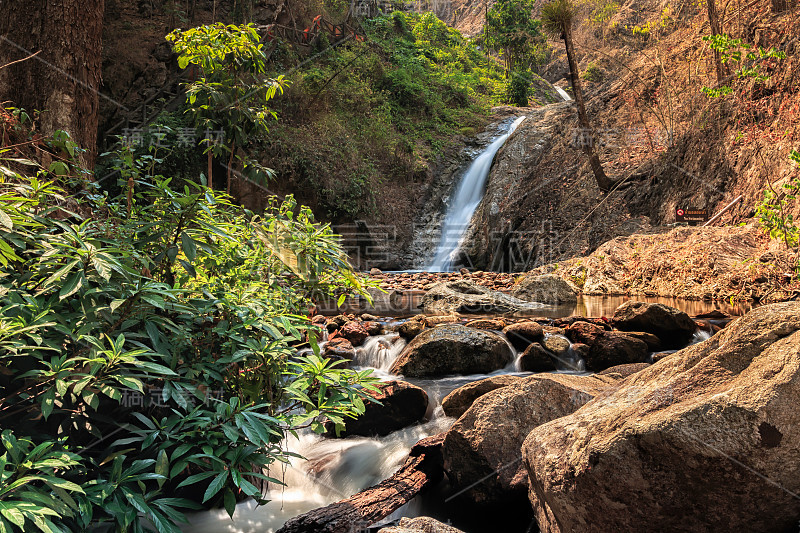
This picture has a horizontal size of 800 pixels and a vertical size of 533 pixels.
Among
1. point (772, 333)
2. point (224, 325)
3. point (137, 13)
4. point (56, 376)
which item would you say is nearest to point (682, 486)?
point (772, 333)

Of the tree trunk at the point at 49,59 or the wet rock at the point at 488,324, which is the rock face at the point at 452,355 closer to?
the wet rock at the point at 488,324

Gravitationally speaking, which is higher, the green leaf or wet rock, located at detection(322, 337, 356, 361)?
the green leaf

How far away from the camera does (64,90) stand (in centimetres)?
341

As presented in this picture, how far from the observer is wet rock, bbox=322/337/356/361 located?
17.9 feet

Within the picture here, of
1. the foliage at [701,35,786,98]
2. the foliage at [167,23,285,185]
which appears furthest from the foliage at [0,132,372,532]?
the foliage at [701,35,786,98]

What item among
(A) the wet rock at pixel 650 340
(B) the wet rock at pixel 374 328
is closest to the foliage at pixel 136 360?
(B) the wet rock at pixel 374 328

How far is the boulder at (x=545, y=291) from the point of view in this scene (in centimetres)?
888

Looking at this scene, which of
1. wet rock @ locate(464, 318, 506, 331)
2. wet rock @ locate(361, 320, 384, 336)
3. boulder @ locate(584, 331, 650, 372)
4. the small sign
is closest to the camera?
boulder @ locate(584, 331, 650, 372)

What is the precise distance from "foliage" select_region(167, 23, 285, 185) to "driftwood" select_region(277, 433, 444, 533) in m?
2.96

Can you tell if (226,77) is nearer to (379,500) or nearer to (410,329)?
(410,329)

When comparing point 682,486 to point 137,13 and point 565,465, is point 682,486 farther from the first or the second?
point 137,13

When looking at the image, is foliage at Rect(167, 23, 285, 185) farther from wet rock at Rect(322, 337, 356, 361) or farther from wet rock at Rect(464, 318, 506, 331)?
wet rock at Rect(464, 318, 506, 331)

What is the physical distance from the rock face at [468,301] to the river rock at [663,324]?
7.26ft

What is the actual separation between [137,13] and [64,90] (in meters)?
12.2
